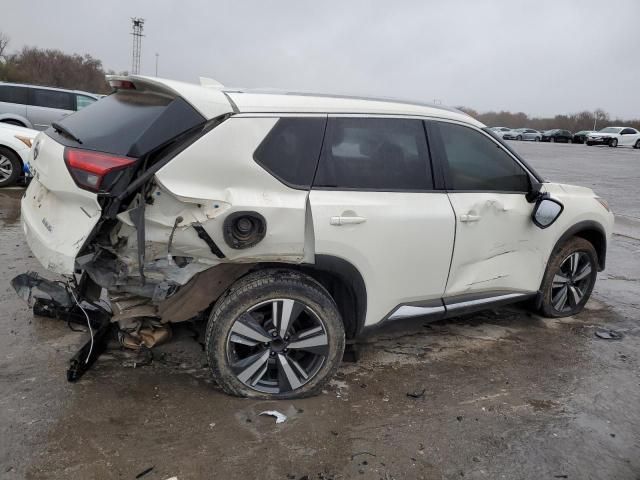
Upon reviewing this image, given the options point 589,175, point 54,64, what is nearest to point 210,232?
point 589,175

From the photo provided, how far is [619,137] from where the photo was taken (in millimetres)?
41219

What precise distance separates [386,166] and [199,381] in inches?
71.5

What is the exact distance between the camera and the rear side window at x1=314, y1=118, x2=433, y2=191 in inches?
126

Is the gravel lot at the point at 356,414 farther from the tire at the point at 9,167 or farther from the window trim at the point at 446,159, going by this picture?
the tire at the point at 9,167

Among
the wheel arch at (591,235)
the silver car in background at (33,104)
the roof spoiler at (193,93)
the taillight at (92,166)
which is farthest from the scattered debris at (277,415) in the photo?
the silver car in background at (33,104)

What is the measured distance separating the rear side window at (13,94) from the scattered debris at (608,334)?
14.6 meters

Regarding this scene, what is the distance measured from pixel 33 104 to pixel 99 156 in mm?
13417

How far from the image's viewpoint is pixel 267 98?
123 inches

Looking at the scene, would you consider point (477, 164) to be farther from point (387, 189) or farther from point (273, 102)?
point (273, 102)

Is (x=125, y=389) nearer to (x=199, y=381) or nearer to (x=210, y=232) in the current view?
(x=199, y=381)

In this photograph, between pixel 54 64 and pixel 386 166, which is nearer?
pixel 386 166

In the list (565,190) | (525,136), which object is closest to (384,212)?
(565,190)

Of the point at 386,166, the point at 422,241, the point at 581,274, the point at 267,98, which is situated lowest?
the point at 581,274

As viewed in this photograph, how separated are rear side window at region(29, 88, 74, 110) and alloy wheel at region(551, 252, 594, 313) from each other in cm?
1395
